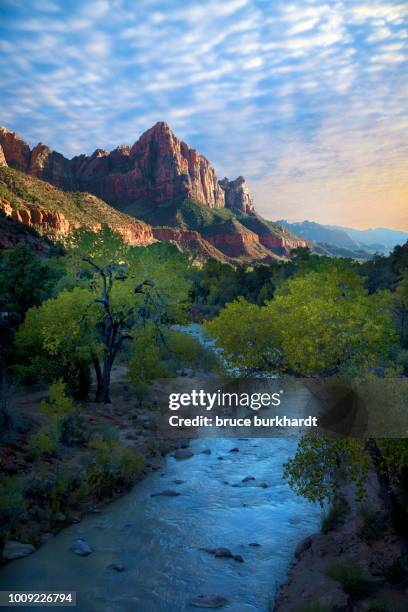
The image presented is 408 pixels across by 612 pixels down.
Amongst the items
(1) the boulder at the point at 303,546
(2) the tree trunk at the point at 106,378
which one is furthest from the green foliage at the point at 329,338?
(2) the tree trunk at the point at 106,378

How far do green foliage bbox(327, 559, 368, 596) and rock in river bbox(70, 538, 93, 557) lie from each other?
602cm

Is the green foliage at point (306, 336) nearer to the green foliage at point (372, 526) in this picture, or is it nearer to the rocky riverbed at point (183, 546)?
the green foliage at point (372, 526)

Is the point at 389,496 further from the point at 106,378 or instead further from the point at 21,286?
the point at 21,286

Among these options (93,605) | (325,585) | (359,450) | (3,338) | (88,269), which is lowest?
(93,605)

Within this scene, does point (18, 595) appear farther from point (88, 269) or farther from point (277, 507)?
point (88, 269)

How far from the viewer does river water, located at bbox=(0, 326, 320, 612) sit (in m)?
10.2

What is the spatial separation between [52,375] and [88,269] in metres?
5.46

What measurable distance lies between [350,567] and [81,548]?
263 inches

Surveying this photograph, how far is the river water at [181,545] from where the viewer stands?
33.3 feet

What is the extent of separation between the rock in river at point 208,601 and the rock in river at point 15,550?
443cm

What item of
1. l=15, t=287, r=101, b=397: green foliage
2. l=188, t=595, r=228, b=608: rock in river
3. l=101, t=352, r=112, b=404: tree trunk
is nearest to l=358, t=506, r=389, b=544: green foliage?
l=188, t=595, r=228, b=608: rock in river

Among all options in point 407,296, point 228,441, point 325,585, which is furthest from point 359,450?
point 407,296

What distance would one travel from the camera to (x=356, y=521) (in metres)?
12.2

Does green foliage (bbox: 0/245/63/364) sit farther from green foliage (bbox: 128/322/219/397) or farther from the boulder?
the boulder
